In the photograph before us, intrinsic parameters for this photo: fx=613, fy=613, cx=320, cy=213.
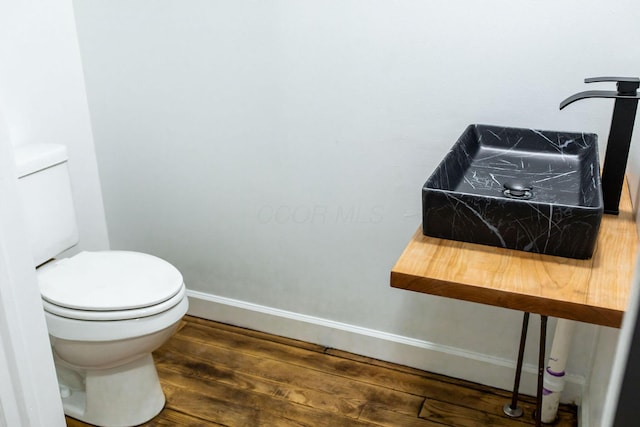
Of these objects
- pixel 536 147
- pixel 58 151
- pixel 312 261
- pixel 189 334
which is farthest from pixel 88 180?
pixel 536 147

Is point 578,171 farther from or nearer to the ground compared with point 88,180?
farther from the ground

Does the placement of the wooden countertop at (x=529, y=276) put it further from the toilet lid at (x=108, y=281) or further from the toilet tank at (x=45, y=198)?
the toilet tank at (x=45, y=198)

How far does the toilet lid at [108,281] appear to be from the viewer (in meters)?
1.82

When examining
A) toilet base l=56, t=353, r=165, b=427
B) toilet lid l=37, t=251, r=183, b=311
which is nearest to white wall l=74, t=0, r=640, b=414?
toilet lid l=37, t=251, r=183, b=311

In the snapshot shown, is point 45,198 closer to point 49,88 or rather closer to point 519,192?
point 49,88

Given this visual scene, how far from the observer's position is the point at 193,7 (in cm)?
211

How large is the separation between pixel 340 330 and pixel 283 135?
0.78 m

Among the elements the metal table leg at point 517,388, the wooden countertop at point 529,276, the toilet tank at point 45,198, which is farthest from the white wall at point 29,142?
the metal table leg at point 517,388

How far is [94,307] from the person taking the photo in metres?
1.79

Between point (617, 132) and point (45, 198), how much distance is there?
1.73m

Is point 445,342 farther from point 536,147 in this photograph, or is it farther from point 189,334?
point 189,334

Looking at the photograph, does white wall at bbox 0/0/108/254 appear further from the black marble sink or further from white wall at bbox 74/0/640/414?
the black marble sink

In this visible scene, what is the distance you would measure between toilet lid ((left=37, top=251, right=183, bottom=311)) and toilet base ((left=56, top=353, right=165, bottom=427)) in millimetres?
256

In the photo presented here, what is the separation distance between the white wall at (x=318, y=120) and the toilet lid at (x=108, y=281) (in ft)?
1.48
